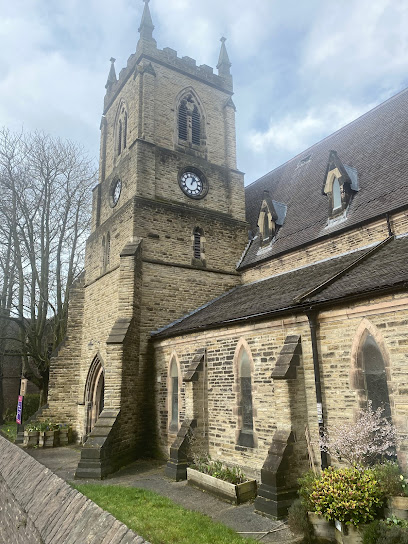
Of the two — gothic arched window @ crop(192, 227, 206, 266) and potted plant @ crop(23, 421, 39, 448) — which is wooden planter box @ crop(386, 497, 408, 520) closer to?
gothic arched window @ crop(192, 227, 206, 266)

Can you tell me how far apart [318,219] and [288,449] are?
325 inches

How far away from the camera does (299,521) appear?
22.6 feet

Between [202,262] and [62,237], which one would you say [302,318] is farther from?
[62,237]

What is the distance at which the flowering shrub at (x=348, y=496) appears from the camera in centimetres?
614

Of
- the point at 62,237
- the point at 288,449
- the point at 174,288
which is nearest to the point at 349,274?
the point at 288,449

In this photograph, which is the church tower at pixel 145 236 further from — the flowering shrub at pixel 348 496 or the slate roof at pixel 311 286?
the flowering shrub at pixel 348 496

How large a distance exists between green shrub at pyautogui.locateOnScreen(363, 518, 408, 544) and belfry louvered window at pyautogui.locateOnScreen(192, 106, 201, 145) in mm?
16817

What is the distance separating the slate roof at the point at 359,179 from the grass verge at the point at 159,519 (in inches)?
346

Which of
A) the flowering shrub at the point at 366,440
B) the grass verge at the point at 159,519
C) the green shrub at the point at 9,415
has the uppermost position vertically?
the flowering shrub at the point at 366,440

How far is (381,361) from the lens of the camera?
7730 mm

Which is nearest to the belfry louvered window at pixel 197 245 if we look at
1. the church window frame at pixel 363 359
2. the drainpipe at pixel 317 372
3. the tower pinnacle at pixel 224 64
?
the drainpipe at pixel 317 372

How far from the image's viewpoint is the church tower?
13.7 meters

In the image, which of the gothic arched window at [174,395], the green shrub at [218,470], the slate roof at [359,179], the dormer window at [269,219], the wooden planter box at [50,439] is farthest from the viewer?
the wooden planter box at [50,439]

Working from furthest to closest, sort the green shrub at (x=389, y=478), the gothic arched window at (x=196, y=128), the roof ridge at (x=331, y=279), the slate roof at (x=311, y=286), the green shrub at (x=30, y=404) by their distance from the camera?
1. the green shrub at (x=30, y=404)
2. the gothic arched window at (x=196, y=128)
3. the roof ridge at (x=331, y=279)
4. the slate roof at (x=311, y=286)
5. the green shrub at (x=389, y=478)
